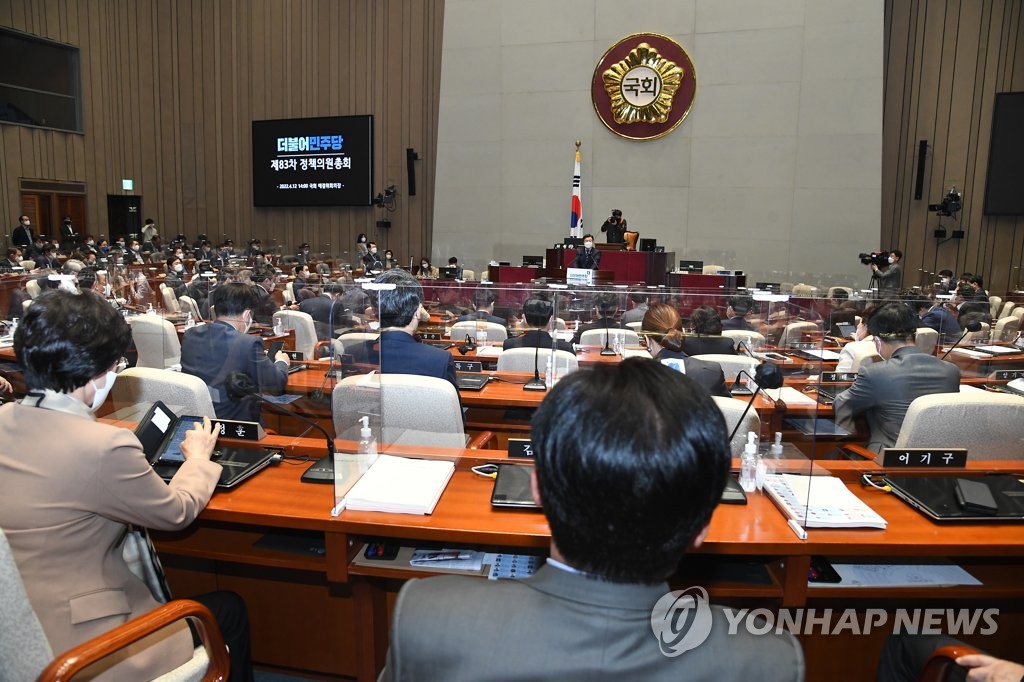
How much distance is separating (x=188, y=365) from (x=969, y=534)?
119 inches

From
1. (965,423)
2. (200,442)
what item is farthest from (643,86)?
(200,442)

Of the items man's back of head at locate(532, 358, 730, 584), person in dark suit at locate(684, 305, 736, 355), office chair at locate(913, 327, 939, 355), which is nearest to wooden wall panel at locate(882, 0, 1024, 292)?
office chair at locate(913, 327, 939, 355)

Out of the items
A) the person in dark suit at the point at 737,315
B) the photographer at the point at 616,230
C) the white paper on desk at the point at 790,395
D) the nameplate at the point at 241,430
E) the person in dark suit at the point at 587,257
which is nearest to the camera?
the white paper on desk at the point at 790,395

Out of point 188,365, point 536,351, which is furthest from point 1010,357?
point 188,365

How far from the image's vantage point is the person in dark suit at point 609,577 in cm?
81

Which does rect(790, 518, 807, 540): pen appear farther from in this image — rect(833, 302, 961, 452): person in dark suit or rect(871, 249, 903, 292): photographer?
rect(871, 249, 903, 292): photographer

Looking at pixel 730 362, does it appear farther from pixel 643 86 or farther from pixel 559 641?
pixel 643 86

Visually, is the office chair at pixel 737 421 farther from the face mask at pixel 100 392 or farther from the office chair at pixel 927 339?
the office chair at pixel 927 339

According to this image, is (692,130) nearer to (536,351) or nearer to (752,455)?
(536,351)

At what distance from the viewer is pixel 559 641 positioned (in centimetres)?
81

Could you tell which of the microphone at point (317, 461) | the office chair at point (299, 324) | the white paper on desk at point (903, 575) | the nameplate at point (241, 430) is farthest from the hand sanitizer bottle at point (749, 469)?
the office chair at point (299, 324)

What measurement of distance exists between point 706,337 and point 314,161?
12.9m

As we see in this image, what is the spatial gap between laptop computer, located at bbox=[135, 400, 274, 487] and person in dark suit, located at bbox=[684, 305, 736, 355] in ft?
7.72

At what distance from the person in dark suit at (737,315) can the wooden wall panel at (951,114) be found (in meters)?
9.16
